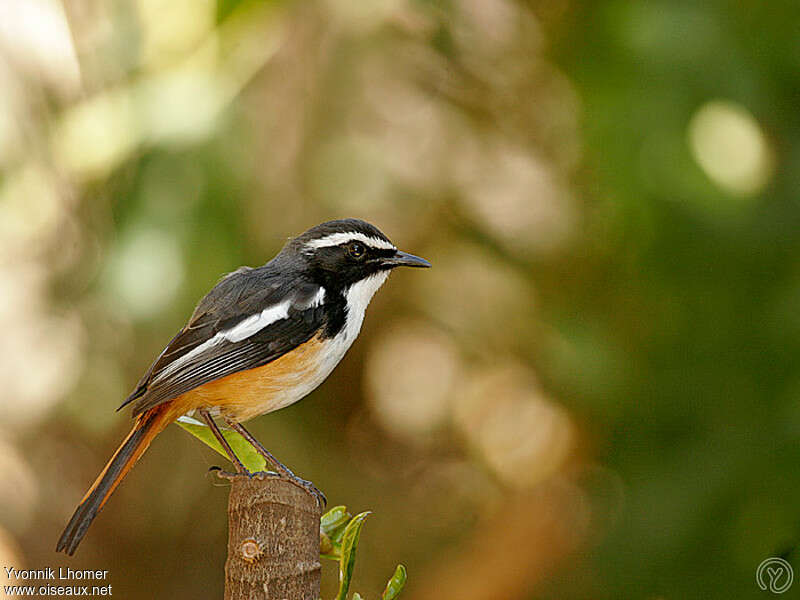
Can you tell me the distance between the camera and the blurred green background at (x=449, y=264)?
315 centimetres

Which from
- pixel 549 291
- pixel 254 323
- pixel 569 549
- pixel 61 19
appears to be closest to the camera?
pixel 254 323

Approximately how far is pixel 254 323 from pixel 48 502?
238cm

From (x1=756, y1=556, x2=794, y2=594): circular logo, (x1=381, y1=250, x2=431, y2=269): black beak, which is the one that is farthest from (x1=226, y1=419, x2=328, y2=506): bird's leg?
(x1=756, y1=556, x2=794, y2=594): circular logo

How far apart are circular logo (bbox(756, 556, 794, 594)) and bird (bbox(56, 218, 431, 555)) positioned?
1.72 m

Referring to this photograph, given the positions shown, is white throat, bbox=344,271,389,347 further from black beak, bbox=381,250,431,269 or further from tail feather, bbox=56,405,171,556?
tail feather, bbox=56,405,171,556

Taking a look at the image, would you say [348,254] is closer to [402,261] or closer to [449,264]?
[402,261]

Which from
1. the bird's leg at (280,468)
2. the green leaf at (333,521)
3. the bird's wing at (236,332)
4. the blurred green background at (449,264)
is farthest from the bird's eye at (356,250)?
the blurred green background at (449,264)

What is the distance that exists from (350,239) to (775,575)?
6.20ft

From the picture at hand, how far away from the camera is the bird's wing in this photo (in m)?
1.89

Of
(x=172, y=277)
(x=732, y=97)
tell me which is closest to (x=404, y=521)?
(x=172, y=277)

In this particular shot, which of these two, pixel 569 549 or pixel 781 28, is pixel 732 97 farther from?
pixel 569 549

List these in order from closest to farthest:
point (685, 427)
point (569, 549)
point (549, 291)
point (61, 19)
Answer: point (61, 19)
point (685, 427)
point (549, 291)
point (569, 549)

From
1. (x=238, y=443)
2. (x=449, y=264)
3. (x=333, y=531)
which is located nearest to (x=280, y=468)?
(x=238, y=443)

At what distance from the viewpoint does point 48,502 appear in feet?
12.8
